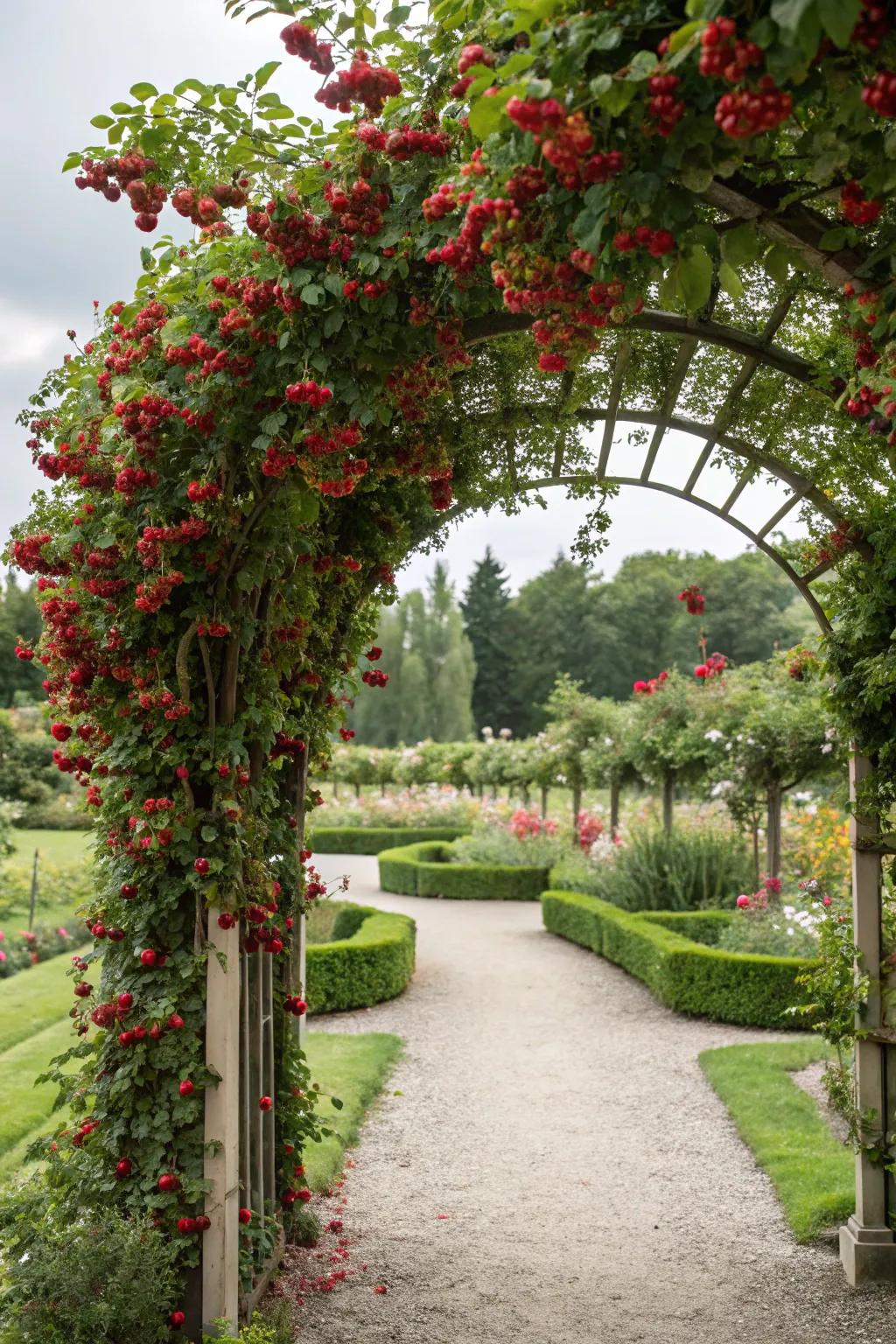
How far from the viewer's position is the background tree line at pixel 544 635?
3691 cm

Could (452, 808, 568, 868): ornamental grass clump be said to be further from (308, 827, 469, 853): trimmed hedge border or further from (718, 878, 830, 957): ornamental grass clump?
(718, 878, 830, 957): ornamental grass clump

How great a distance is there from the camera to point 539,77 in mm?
1901

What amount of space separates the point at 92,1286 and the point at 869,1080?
106 inches

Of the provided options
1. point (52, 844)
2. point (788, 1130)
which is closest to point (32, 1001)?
point (788, 1130)

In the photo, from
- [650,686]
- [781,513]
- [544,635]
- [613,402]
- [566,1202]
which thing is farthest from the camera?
[544,635]

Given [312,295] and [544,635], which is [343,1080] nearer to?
[312,295]

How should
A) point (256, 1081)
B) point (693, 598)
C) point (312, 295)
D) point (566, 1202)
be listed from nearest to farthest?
point (312, 295), point (256, 1081), point (566, 1202), point (693, 598)

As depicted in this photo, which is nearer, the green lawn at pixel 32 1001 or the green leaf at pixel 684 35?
the green leaf at pixel 684 35

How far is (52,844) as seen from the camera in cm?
1806

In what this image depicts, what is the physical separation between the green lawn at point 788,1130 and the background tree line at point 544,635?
2884cm

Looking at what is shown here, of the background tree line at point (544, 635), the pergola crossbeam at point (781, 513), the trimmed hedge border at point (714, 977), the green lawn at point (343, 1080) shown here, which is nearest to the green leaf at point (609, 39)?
the pergola crossbeam at point (781, 513)

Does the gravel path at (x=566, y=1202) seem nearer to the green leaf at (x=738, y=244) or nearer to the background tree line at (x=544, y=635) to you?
the green leaf at (x=738, y=244)

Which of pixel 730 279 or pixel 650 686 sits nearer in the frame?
pixel 730 279

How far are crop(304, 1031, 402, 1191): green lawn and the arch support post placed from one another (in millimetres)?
2095
